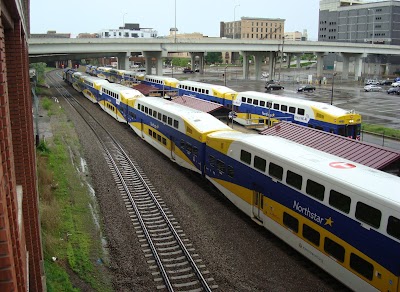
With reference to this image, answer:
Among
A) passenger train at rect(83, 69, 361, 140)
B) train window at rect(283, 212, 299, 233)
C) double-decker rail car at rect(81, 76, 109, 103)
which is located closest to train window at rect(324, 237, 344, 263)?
train window at rect(283, 212, 299, 233)

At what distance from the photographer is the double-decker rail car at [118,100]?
3522 cm

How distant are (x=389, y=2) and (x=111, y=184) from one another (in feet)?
386

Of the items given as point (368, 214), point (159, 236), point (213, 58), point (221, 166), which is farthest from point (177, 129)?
point (213, 58)

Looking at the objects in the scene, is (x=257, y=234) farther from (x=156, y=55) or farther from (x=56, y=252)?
(x=156, y=55)

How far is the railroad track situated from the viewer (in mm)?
12836

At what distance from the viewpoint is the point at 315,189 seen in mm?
12805

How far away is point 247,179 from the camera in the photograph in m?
16.5

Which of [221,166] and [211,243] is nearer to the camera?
[211,243]

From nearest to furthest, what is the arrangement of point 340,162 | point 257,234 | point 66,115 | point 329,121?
point 340,162 < point 257,234 < point 329,121 < point 66,115

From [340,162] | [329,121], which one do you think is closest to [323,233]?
[340,162]

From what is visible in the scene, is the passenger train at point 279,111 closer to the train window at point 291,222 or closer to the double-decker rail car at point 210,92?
the double-decker rail car at point 210,92

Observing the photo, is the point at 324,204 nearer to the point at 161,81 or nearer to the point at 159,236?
the point at 159,236

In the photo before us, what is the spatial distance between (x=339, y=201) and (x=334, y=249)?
152 cm

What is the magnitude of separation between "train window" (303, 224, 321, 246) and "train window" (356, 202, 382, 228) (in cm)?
198
